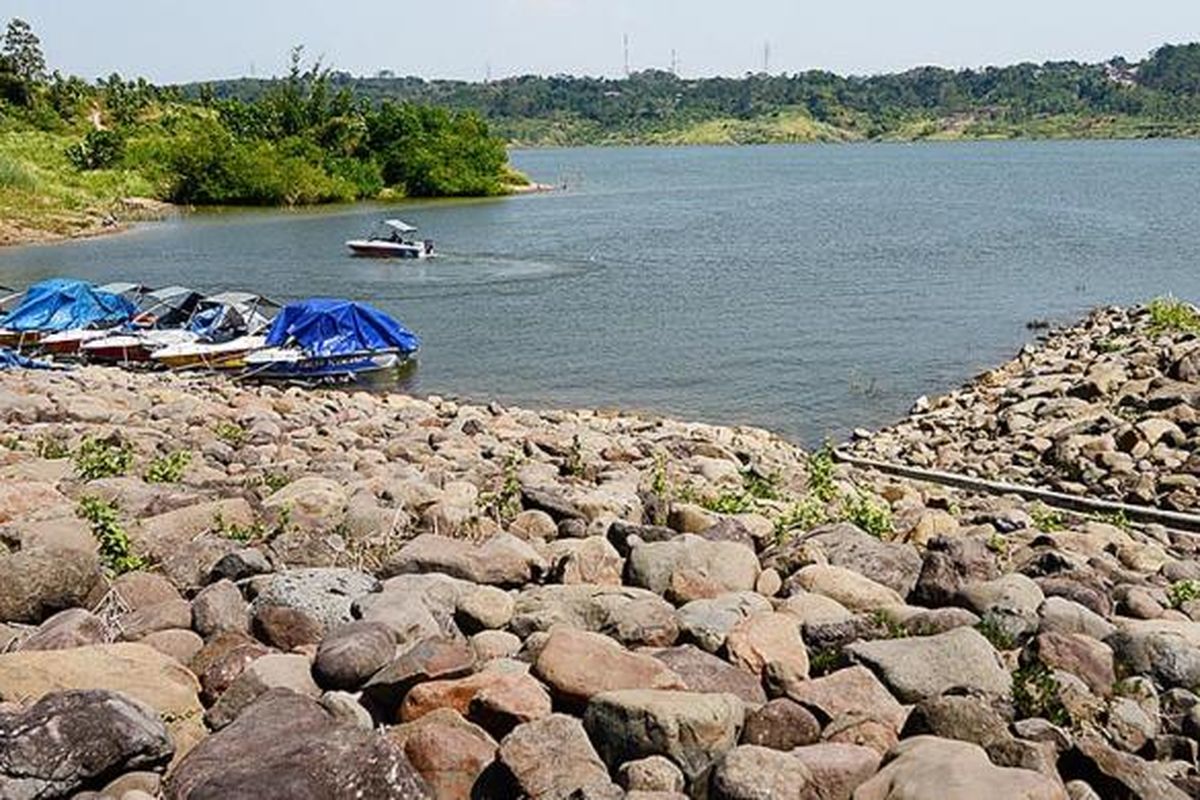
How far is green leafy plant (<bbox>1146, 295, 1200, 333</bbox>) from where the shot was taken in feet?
84.1

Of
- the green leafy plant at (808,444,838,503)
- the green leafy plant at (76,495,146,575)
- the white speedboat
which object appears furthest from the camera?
the white speedboat

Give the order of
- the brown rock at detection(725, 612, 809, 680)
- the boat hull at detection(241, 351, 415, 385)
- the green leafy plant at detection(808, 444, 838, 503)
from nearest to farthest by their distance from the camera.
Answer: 1. the brown rock at detection(725, 612, 809, 680)
2. the green leafy plant at detection(808, 444, 838, 503)
3. the boat hull at detection(241, 351, 415, 385)

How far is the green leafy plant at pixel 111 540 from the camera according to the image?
25.5ft

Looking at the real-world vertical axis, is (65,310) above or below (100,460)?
below

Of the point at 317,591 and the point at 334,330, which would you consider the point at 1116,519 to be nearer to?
the point at 317,591

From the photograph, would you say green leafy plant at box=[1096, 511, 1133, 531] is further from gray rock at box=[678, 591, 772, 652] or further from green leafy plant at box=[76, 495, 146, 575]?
green leafy plant at box=[76, 495, 146, 575]

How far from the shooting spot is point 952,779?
4.92 metres

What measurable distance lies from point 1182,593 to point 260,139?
92.4 m

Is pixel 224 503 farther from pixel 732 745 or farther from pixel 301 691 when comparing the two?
pixel 732 745

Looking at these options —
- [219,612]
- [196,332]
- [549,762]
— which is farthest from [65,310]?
[549,762]

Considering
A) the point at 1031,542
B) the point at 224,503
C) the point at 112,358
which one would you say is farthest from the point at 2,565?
the point at 112,358

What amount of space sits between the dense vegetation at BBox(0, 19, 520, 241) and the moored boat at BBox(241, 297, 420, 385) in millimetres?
50032

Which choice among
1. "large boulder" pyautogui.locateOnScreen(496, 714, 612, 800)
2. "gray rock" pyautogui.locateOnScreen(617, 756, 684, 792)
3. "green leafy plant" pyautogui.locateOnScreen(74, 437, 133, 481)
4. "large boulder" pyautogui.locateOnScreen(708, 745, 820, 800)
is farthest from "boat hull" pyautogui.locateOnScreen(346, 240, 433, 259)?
"large boulder" pyautogui.locateOnScreen(708, 745, 820, 800)

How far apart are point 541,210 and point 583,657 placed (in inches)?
2742
